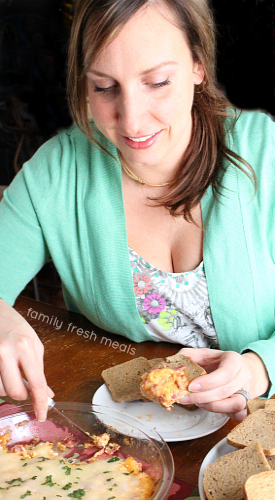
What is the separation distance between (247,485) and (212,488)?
6 centimetres

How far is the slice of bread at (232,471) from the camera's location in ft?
2.62

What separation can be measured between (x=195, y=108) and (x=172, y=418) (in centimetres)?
89

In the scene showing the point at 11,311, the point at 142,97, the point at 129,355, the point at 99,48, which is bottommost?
the point at 129,355

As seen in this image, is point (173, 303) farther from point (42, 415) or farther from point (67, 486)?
point (67, 486)

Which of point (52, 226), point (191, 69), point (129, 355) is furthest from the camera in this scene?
point (52, 226)

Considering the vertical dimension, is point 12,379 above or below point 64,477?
above

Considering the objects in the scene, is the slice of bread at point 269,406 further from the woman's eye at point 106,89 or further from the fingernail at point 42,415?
the woman's eye at point 106,89

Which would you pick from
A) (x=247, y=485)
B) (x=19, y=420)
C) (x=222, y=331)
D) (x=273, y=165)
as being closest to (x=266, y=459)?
(x=247, y=485)

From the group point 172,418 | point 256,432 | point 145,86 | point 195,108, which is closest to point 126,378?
point 172,418

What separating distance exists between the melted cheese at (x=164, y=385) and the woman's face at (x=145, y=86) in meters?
0.56

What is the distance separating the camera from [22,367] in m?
1.04

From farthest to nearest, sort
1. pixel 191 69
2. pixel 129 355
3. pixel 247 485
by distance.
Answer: pixel 129 355 < pixel 191 69 < pixel 247 485

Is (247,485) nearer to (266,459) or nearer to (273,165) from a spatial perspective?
(266,459)

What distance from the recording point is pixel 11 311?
1210 millimetres
